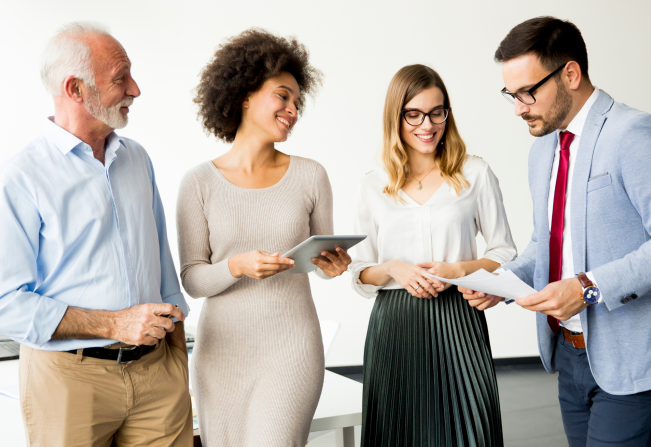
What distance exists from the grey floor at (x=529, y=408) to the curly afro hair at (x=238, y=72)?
10.5ft

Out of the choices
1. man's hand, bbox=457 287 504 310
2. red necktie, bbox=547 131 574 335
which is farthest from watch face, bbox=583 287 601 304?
man's hand, bbox=457 287 504 310

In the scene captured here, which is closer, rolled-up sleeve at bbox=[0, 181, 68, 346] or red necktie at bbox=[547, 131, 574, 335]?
rolled-up sleeve at bbox=[0, 181, 68, 346]

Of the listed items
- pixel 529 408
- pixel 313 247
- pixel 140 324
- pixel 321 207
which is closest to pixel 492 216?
pixel 321 207

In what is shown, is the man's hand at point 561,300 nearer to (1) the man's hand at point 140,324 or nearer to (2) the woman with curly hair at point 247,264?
(2) the woman with curly hair at point 247,264

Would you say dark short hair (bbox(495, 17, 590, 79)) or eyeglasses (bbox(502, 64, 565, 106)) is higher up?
dark short hair (bbox(495, 17, 590, 79))

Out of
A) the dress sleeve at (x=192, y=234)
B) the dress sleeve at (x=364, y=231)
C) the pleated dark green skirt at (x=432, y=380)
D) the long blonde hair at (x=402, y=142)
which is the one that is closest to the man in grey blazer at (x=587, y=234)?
the pleated dark green skirt at (x=432, y=380)

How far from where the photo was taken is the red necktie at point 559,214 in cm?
180

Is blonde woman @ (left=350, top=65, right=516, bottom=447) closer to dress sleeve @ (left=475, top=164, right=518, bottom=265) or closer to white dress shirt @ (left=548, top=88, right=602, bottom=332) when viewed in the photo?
dress sleeve @ (left=475, top=164, right=518, bottom=265)

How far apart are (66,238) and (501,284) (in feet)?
4.04

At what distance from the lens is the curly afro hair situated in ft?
6.71

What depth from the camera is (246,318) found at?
1.91 metres

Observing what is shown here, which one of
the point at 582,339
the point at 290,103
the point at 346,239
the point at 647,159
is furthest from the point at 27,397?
the point at 647,159

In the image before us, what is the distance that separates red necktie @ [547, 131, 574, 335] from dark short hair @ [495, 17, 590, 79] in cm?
23

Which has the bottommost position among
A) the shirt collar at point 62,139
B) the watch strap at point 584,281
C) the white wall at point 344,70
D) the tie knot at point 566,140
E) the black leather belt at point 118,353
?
the black leather belt at point 118,353
